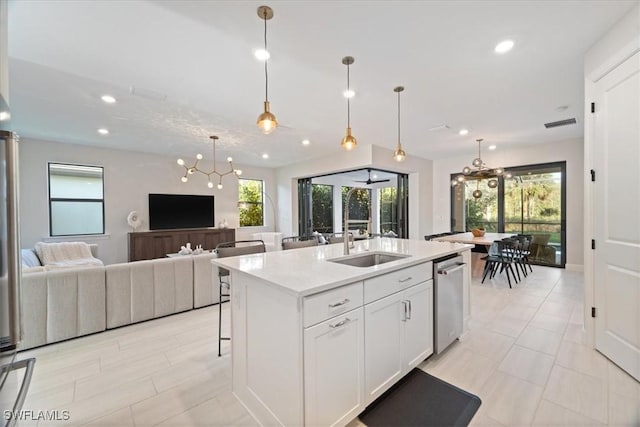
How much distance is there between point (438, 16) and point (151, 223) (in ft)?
22.5

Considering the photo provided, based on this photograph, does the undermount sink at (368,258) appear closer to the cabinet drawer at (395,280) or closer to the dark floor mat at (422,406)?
the cabinet drawer at (395,280)

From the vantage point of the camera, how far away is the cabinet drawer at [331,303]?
4.50 feet

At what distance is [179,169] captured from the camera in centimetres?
693

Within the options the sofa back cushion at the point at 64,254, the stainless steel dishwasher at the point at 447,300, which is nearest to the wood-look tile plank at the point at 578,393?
the stainless steel dishwasher at the point at 447,300

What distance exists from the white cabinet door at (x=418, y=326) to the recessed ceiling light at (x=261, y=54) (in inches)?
93.4

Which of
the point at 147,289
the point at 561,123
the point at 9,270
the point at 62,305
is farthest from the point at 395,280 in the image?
the point at 561,123

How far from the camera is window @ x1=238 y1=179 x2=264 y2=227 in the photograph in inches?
323

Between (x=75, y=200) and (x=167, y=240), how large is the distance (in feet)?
6.49

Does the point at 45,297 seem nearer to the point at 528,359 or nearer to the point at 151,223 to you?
the point at 151,223

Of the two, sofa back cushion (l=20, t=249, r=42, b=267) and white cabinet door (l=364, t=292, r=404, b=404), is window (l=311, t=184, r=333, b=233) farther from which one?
white cabinet door (l=364, t=292, r=404, b=404)

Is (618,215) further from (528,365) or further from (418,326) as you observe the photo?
(418,326)

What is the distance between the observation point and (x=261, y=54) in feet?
7.99

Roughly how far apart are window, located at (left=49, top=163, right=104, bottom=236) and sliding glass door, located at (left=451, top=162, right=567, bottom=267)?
351 inches

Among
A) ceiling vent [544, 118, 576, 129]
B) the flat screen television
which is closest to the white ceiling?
ceiling vent [544, 118, 576, 129]
